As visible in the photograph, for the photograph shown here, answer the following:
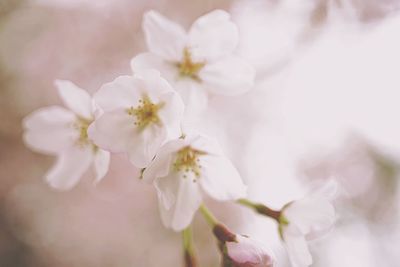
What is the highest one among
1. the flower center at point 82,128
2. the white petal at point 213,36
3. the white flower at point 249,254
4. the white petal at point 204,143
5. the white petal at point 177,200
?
the white petal at point 213,36

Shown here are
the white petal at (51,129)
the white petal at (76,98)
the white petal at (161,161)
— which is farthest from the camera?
the white petal at (51,129)

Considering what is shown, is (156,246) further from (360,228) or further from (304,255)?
(304,255)

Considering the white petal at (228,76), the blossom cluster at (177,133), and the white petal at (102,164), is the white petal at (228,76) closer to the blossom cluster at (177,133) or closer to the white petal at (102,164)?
the blossom cluster at (177,133)

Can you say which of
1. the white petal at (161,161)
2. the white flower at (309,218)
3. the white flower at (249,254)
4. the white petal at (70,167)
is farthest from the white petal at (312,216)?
the white petal at (70,167)

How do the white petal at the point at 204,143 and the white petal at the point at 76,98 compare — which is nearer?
the white petal at the point at 204,143

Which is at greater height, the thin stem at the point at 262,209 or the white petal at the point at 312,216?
the thin stem at the point at 262,209

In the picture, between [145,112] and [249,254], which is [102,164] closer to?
[145,112]

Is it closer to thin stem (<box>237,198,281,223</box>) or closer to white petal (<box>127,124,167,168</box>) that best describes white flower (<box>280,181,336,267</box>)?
thin stem (<box>237,198,281,223</box>)

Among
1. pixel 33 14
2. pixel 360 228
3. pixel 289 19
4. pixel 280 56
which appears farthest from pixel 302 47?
pixel 33 14
